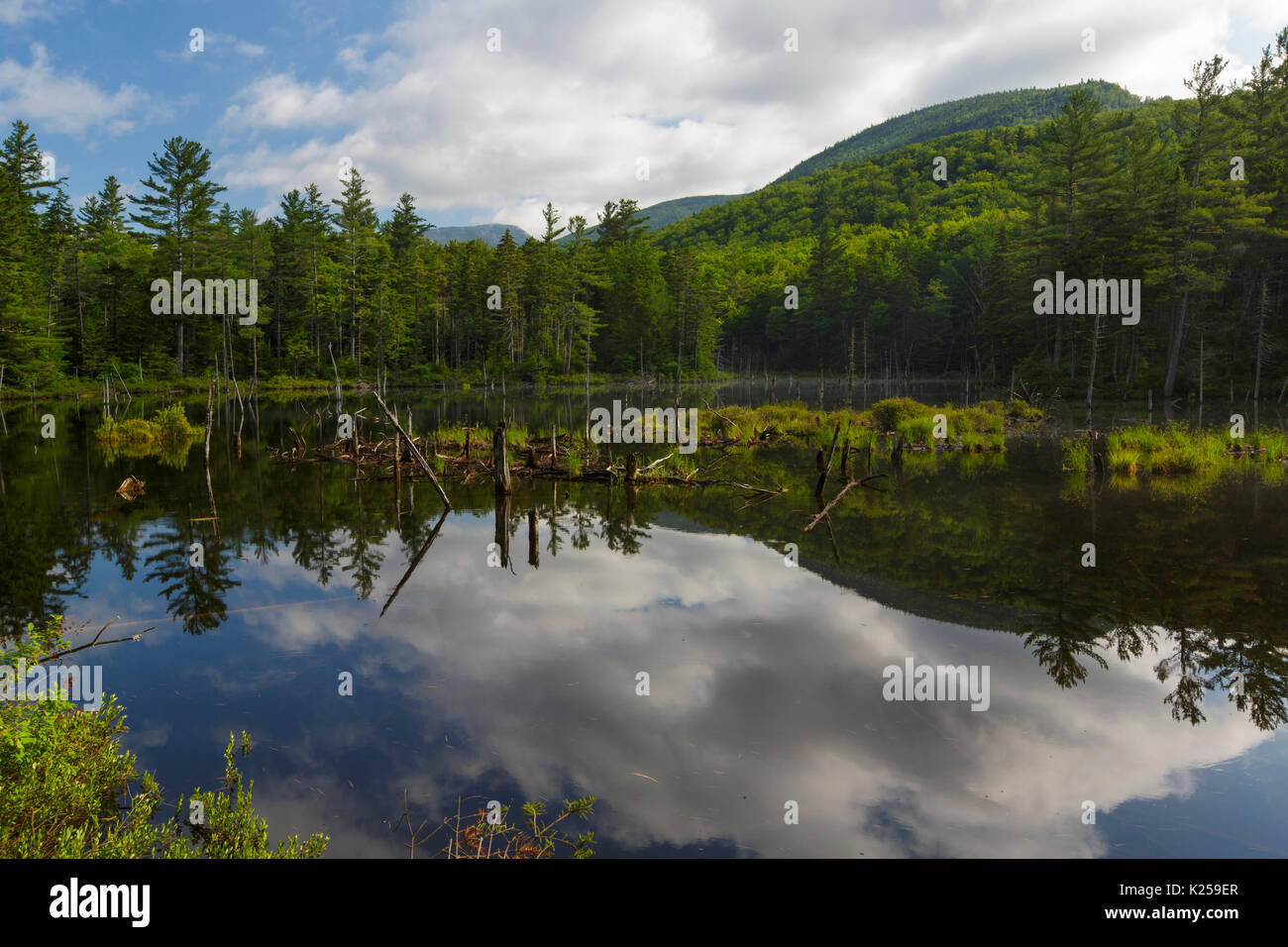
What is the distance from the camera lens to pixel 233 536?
1438cm

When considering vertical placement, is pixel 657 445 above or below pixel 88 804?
above

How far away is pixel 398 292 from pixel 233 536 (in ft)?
236

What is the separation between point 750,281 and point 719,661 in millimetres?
116360

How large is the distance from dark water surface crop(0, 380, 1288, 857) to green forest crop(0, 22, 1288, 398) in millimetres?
43392

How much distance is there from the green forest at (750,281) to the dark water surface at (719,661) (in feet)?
142

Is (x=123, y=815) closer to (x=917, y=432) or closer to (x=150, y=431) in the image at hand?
(x=917, y=432)

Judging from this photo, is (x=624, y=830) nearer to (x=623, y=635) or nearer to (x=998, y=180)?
(x=623, y=635)

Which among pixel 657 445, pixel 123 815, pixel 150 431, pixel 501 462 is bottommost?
pixel 123 815

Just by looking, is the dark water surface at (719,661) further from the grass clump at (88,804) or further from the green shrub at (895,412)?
the green shrub at (895,412)

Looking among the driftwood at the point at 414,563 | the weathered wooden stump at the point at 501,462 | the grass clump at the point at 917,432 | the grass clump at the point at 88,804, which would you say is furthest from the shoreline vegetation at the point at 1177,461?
the grass clump at the point at 88,804

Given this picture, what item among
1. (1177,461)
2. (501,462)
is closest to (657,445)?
(501,462)

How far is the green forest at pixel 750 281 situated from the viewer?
49406 mm

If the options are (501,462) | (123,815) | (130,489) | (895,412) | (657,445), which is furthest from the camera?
(895,412)

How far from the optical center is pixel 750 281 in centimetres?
11825
